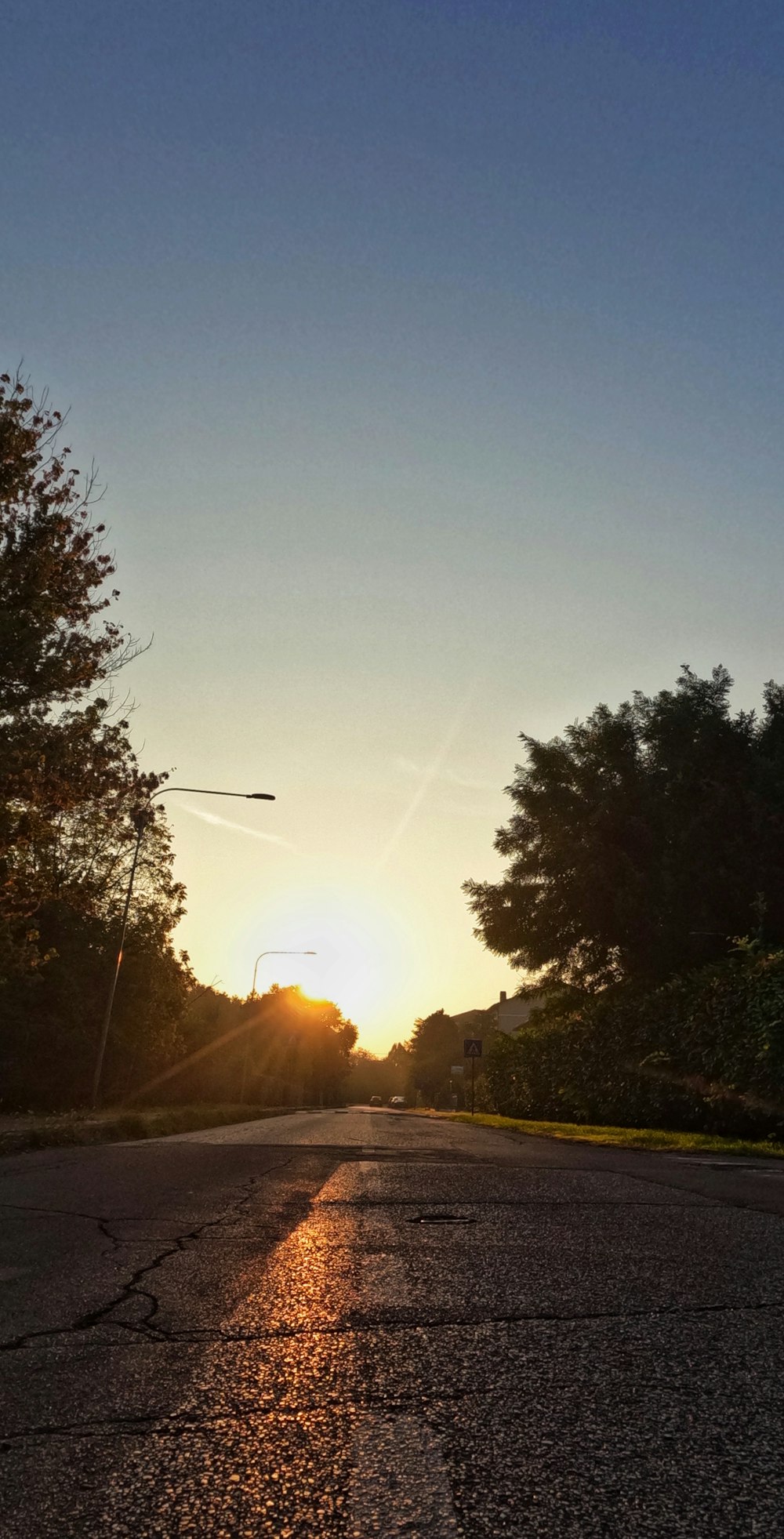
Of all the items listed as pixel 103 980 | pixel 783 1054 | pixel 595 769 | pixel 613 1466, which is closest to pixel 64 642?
pixel 783 1054

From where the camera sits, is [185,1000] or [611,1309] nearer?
[611,1309]

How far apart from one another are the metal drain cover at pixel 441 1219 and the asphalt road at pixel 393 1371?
1.6 inches

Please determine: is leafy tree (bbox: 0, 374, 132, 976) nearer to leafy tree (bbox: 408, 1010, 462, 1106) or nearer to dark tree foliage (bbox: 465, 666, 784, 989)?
dark tree foliage (bbox: 465, 666, 784, 989)

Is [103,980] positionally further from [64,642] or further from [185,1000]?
[64,642]

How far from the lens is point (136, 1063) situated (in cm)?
4781

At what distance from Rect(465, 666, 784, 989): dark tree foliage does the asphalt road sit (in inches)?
836

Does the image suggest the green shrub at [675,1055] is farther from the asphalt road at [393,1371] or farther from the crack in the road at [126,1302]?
the crack in the road at [126,1302]

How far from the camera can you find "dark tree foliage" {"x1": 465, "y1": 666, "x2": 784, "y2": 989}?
27.8m

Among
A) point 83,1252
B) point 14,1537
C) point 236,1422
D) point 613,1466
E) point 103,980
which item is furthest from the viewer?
point 103,980

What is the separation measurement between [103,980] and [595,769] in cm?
2455

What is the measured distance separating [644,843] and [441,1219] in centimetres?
2343

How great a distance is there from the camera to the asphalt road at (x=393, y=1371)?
228cm

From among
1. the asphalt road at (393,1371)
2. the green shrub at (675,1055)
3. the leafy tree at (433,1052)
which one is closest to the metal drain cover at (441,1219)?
the asphalt road at (393,1371)

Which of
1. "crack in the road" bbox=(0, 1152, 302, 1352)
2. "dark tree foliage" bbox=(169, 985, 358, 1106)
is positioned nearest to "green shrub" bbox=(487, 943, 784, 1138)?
"crack in the road" bbox=(0, 1152, 302, 1352)
